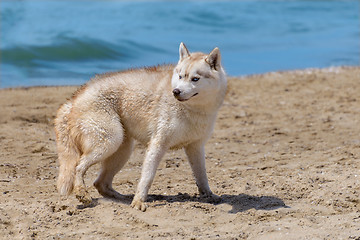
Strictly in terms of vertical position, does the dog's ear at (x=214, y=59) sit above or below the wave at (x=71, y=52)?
above

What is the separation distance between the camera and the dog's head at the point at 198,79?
5.86 metres

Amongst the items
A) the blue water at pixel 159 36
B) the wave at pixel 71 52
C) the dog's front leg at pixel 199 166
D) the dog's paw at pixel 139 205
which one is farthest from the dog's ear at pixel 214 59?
the wave at pixel 71 52

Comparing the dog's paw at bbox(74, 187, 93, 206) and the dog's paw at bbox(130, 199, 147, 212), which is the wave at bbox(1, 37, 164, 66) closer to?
the dog's paw at bbox(74, 187, 93, 206)

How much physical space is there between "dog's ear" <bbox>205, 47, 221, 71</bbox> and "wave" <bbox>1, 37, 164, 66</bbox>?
452 inches

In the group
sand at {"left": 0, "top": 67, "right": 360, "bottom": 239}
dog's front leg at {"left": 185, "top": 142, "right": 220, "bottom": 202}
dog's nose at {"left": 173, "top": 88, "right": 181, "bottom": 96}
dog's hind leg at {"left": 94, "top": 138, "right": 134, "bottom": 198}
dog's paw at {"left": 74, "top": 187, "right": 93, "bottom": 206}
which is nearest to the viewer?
sand at {"left": 0, "top": 67, "right": 360, "bottom": 239}

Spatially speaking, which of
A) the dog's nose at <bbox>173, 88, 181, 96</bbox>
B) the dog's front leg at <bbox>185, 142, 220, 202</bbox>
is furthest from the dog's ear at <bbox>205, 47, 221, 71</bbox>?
the dog's front leg at <bbox>185, 142, 220, 202</bbox>

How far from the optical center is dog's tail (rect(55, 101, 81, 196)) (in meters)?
6.16

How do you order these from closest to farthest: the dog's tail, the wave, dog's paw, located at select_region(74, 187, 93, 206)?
dog's paw, located at select_region(74, 187, 93, 206), the dog's tail, the wave

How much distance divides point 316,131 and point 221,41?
1296cm

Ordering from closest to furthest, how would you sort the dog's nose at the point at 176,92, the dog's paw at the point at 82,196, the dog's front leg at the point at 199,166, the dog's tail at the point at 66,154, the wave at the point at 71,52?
the dog's nose at the point at 176,92 < the dog's paw at the point at 82,196 < the dog's tail at the point at 66,154 < the dog's front leg at the point at 199,166 < the wave at the point at 71,52

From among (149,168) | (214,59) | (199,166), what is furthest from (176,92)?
(199,166)

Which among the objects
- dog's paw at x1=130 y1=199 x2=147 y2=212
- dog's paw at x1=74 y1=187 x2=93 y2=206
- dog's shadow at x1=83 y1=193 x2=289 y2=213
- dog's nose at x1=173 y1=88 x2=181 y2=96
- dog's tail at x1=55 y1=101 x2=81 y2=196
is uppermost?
dog's nose at x1=173 y1=88 x2=181 y2=96

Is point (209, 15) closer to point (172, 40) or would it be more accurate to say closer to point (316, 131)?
point (172, 40)

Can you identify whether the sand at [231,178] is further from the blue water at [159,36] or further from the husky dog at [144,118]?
the blue water at [159,36]
